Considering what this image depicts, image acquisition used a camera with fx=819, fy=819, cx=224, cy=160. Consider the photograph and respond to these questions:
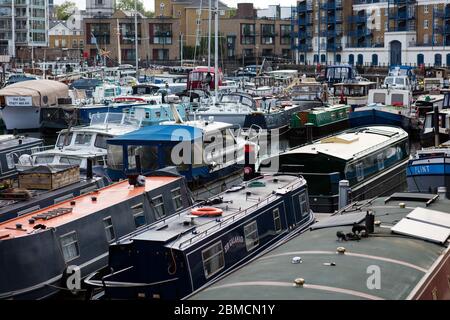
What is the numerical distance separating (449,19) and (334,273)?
77785mm

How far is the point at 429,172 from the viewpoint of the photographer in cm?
2211

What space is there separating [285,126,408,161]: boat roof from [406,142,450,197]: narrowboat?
2.00 meters

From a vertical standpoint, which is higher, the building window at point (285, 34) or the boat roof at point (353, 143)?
the building window at point (285, 34)

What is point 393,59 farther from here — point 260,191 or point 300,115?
point 260,191

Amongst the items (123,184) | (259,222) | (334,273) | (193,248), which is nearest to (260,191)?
(259,222)

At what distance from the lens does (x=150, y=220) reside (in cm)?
1803

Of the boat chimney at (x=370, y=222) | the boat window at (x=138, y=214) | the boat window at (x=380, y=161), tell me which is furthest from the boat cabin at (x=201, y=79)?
the boat chimney at (x=370, y=222)

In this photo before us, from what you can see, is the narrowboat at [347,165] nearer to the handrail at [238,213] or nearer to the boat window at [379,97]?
the handrail at [238,213]

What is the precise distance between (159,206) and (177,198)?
926 mm

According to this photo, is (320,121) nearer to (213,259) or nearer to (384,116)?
(384,116)

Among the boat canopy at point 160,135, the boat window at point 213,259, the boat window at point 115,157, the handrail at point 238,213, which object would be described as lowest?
the boat window at point 213,259

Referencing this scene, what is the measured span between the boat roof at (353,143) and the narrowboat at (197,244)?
619 cm

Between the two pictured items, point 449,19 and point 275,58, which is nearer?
point 449,19

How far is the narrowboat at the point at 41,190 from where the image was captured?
17922 millimetres
